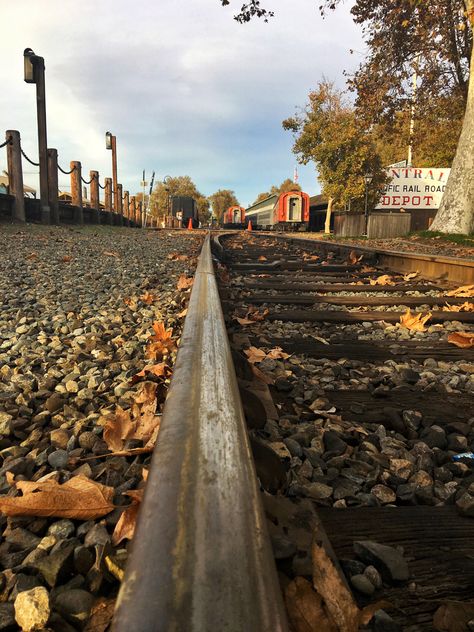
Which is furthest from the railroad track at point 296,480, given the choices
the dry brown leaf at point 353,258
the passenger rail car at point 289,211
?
the passenger rail car at point 289,211

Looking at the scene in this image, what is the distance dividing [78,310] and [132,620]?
3114 millimetres

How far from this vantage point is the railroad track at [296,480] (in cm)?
60

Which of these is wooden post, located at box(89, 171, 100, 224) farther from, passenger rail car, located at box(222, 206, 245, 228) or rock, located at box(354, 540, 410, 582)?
passenger rail car, located at box(222, 206, 245, 228)

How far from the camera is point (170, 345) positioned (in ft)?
7.61

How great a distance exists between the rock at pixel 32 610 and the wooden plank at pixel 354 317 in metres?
2.60

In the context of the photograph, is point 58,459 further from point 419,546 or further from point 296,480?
point 419,546

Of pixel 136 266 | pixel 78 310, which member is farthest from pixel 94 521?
pixel 136 266

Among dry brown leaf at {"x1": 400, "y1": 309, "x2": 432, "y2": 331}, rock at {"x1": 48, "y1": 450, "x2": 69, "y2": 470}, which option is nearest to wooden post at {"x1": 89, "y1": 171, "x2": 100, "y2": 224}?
dry brown leaf at {"x1": 400, "y1": 309, "x2": 432, "y2": 331}

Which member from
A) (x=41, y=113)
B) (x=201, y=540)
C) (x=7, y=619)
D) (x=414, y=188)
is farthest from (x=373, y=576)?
(x=414, y=188)

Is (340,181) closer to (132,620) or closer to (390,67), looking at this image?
(390,67)

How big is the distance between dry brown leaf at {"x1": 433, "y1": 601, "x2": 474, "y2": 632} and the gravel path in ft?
1.82

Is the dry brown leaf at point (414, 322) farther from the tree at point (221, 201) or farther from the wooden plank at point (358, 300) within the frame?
the tree at point (221, 201)

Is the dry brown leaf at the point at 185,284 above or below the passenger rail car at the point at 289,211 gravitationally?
below

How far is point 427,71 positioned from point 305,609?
64.7ft
